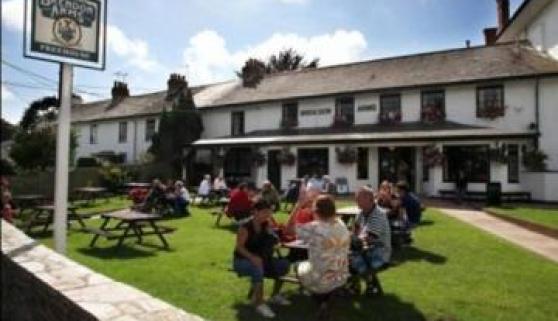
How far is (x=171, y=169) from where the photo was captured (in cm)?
3353

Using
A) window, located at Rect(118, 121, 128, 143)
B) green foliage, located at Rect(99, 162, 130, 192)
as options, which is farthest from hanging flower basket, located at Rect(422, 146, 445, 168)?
window, located at Rect(118, 121, 128, 143)

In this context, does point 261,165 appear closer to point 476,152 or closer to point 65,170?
point 476,152

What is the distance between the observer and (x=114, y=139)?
40281 millimetres

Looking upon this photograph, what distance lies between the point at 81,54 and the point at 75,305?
478 cm

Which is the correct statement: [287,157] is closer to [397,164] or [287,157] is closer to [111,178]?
[397,164]

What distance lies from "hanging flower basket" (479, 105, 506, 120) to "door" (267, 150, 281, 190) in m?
10.2

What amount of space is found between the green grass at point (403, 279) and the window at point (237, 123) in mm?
20053

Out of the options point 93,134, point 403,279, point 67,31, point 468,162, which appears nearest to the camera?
point 67,31

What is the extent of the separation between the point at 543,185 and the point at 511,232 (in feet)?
28.1

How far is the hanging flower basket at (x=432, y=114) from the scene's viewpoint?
2461 cm

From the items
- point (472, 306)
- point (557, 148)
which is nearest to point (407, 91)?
point (557, 148)

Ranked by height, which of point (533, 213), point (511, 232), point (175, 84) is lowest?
point (511, 232)

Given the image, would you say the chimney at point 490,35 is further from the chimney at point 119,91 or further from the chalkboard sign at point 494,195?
the chimney at point 119,91

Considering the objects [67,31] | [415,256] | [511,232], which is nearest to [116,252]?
[67,31]
